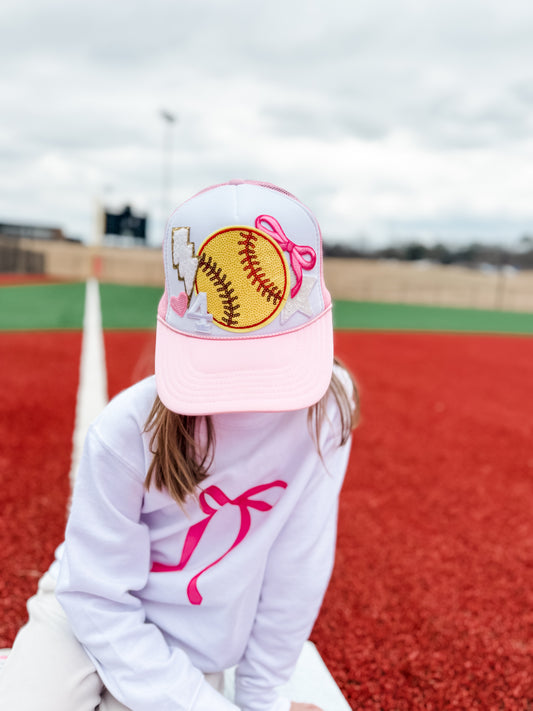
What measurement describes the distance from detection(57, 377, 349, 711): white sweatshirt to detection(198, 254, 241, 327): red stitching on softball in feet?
0.77

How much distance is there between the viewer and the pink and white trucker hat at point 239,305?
1.01m

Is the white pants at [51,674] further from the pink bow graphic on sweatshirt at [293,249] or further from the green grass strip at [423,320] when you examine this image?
the green grass strip at [423,320]

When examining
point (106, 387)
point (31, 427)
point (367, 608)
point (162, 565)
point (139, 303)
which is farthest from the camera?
point (139, 303)

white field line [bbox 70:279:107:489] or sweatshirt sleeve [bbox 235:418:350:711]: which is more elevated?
sweatshirt sleeve [bbox 235:418:350:711]

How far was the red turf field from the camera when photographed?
1697mm

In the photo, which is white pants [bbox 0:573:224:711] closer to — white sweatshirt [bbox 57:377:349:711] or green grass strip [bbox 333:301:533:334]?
white sweatshirt [bbox 57:377:349:711]

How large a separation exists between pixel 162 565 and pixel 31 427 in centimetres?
272

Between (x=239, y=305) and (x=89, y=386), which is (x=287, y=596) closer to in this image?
(x=239, y=305)

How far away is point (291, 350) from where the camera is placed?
1062 millimetres

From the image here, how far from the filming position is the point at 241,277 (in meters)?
1.01

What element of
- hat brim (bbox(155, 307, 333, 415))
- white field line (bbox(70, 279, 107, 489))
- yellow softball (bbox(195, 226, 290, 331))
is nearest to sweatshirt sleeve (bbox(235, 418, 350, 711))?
hat brim (bbox(155, 307, 333, 415))

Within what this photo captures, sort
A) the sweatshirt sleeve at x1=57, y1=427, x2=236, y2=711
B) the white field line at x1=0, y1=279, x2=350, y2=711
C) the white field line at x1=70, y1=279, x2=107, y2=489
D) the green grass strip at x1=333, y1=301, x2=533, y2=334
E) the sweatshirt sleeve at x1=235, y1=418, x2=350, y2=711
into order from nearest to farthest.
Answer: the sweatshirt sleeve at x1=57, y1=427, x2=236, y2=711
the sweatshirt sleeve at x1=235, y1=418, x2=350, y2=711
the white field line at x1=0, y1=279, x2=350, y2=711
the white field line at x1=70, y1=279, x2=107, y2=489
the green grass strip at x1=333, y1=301, x2=533, y2=334

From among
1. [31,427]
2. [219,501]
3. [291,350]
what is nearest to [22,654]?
[219,501]

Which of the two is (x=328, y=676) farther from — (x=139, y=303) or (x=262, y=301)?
(x=139, y=303)
